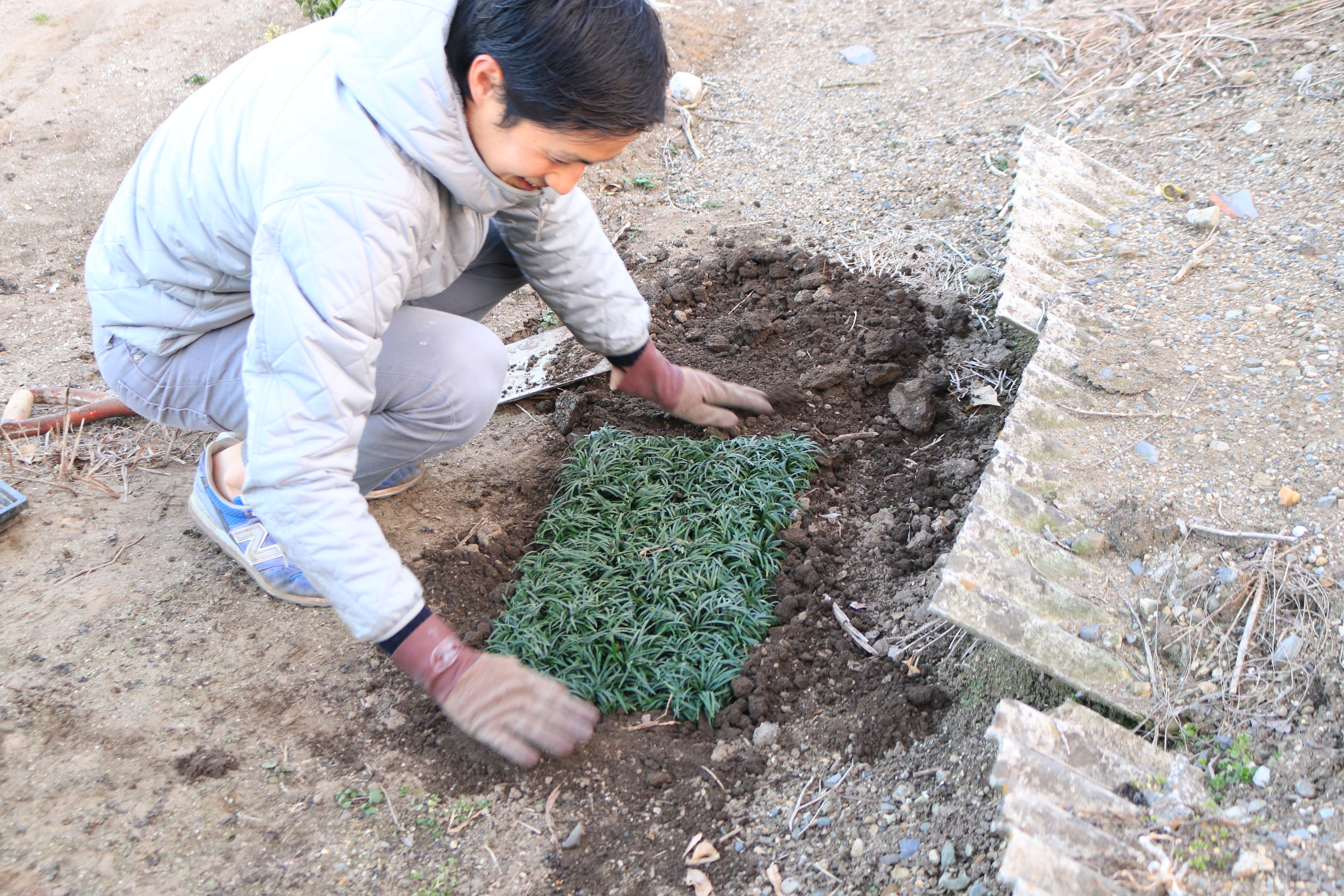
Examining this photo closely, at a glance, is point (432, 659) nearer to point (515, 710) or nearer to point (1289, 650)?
point (515, 710)

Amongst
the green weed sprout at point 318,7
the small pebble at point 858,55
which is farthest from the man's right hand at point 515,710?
the small pebble at point 858,55

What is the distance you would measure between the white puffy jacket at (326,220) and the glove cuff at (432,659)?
54 mm

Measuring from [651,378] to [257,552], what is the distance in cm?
132

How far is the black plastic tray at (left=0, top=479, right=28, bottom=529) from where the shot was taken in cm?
281

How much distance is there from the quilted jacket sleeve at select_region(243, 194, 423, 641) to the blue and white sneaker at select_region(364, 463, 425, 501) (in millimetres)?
1125

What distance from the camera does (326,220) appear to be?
5.62ft

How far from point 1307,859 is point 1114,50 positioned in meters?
4.41

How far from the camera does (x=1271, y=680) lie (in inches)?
71.6

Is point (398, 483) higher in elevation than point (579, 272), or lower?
lower

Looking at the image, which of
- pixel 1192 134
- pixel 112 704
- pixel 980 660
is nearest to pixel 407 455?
pixel 112 704

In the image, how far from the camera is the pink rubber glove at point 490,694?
1914 mm

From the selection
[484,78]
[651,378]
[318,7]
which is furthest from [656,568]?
[318,7]

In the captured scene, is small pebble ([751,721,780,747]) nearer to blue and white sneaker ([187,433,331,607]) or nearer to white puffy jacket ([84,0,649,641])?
white puffy jacket ([84,0,649,641])

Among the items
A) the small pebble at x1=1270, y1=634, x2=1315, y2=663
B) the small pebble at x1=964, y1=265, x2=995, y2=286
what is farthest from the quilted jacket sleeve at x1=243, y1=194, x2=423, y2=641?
the small pebble at x1=964, y1=265, x2=995, y2=286
